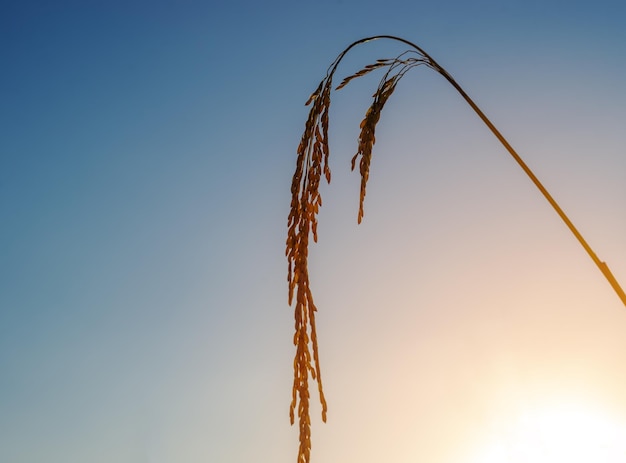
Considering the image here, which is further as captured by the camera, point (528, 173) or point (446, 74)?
point (446, 74)

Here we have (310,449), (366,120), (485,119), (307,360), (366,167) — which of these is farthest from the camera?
(366,120)

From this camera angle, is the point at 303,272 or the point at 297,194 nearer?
the point at 303,272

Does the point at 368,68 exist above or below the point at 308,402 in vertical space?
above

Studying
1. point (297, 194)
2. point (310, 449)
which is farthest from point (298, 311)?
point (297, 194)

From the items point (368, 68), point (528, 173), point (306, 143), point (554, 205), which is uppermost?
point (368, 68)

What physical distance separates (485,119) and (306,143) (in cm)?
52

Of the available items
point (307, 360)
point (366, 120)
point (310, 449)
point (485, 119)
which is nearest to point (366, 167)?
point (366, 120)

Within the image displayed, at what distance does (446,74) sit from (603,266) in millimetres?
687

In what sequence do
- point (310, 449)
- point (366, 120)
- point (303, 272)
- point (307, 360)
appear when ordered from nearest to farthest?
point (310, 449) → point (307, 360) → point (303, 272) → point (366, 120)

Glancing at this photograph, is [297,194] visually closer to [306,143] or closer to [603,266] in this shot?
[306,143]

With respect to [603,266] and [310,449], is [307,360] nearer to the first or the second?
[310,449]

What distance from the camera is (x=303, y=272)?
132 centimetres

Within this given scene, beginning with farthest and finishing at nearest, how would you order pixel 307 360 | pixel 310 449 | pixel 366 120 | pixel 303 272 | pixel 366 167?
pixel 366 120 → pixel 366 167 → pixel 303 272 → pixel 307 360 → pixel 310 449

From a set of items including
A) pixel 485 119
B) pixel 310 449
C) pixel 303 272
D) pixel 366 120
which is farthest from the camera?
pixel 366 120
